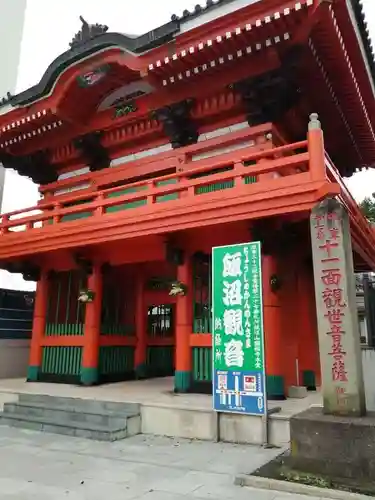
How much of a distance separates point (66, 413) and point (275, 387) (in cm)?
398

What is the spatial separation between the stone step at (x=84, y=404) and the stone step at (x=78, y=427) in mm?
239

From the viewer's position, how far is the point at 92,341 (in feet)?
34.5

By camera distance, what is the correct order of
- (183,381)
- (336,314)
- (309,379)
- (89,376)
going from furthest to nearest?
(89,376) < (309,379) < (183,381) < (336,314)

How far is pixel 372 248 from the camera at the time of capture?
1113 centimetres

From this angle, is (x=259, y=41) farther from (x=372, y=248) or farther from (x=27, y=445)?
(x=27, y=445)

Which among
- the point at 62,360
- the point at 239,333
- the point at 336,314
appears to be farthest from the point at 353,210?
the point at 62,360

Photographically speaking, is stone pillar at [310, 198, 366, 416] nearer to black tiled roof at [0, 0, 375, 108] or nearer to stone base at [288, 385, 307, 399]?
stone base at [288, 385, 307, 399]

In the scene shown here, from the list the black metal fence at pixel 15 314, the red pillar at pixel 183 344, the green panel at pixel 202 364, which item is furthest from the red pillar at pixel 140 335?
the black metal fence at pixel 15 314

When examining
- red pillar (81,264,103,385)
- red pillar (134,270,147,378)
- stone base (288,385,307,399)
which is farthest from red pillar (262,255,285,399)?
red pillar (134,270,147,378)

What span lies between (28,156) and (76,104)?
2466 mm

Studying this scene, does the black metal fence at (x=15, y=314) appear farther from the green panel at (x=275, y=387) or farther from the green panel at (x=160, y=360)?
the green panel at (x=275, y=387)

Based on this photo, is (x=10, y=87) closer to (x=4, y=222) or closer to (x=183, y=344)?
(x=4, y=222)

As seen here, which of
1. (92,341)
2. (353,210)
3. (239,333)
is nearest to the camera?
(239,333)

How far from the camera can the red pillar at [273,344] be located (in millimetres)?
8070
